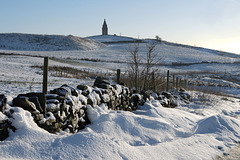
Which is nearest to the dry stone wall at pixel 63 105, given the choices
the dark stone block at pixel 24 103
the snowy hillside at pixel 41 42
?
the dark stone block at pixel 24 103

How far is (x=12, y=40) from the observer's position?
55219 mm

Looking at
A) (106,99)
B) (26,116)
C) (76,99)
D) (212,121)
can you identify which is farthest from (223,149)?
(26,116)

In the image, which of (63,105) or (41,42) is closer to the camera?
(63,105)

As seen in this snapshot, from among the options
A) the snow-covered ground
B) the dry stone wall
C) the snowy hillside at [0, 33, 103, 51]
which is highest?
the snowy hillside at [0, 33, 103, 51]

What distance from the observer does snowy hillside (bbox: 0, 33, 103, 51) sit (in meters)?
51.7

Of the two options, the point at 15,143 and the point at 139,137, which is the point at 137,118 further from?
the point at 15,143

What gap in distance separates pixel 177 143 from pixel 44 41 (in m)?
58.9

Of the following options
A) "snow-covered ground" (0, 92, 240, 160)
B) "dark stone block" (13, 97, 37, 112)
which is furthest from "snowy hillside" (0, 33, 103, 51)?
"dark stone block" (13, 97, 37, 112)

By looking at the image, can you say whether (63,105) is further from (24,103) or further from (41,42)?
(41,42)

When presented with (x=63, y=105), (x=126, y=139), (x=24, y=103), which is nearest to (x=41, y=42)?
(x=63, y=105)

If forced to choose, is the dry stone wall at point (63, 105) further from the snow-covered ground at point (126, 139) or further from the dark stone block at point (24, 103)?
the snow-covered ground at point (126, 139)

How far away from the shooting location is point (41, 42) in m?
56.8

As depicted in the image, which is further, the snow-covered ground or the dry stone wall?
the dry stone wall

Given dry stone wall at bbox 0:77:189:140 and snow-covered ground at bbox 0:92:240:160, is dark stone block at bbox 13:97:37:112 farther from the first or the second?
snow-covered ground at bbox 0:92:240:160
